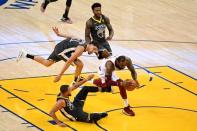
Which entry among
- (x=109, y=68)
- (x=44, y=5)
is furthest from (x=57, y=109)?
(x=44, y=5)

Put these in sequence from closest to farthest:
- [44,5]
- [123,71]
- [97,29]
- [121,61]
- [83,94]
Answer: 1. [83,94]
2. [121,61]
3. [97,29]
4. [123,71]
5. [44,5]

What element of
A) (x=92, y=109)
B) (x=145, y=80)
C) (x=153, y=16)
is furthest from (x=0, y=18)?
(x=92, y=109)

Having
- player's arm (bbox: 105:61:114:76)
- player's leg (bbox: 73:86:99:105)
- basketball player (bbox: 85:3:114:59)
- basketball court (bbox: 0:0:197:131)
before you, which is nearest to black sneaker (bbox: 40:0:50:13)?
basketball court (bbox: 0:0:197:131)

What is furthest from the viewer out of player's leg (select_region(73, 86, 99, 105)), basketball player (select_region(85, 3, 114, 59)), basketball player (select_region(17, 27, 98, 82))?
basketball player (select_region(85, 3, 114, 59))

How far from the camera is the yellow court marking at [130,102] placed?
38.5 feet

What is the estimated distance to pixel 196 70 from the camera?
1561 centimetres

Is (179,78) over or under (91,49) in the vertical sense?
under

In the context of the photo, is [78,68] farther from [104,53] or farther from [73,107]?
[73,107]

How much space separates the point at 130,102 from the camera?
12.9 meters

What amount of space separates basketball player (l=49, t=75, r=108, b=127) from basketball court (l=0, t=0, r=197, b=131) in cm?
13

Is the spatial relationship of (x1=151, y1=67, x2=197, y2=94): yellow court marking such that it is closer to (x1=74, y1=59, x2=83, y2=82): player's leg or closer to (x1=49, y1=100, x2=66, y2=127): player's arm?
(x1=74, y1=59, x2=83, y2=82): player's leg

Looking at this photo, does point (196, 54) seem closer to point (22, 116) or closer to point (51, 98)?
point (51, 98)

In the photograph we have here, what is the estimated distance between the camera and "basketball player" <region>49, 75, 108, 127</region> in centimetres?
1137

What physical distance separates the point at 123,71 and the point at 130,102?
2.15m
